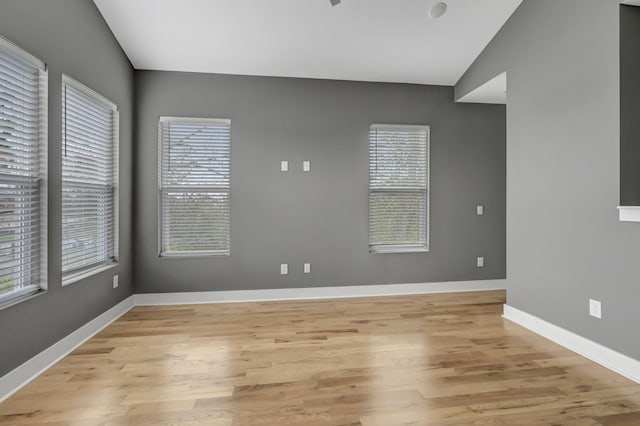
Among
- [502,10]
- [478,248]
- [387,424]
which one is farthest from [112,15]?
[478,248]

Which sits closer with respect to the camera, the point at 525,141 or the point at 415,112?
the point at 525,141

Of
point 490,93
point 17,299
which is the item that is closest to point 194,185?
point 17,299

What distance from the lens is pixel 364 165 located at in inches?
180

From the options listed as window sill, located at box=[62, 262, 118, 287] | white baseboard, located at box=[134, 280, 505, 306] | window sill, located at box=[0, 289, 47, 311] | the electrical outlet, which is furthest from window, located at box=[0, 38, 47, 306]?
the electrical outlet

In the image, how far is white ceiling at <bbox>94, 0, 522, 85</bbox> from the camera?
3.39 meters

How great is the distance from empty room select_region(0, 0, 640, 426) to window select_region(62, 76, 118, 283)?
31mm

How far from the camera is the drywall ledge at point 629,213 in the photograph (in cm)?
235

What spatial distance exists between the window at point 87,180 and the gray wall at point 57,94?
0.14 meters

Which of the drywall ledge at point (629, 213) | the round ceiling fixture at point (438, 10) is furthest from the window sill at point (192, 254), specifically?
the drywall ledge at point (629, 213)

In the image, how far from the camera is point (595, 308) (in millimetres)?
2697

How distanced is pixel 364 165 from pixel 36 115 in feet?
10.8

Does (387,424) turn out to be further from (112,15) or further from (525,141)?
(112,15)

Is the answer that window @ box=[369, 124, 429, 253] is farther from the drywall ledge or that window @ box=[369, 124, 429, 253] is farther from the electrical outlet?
the drywall ledge

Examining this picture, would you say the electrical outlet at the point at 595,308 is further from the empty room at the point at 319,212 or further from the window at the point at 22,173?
the window at the point at 22,173
